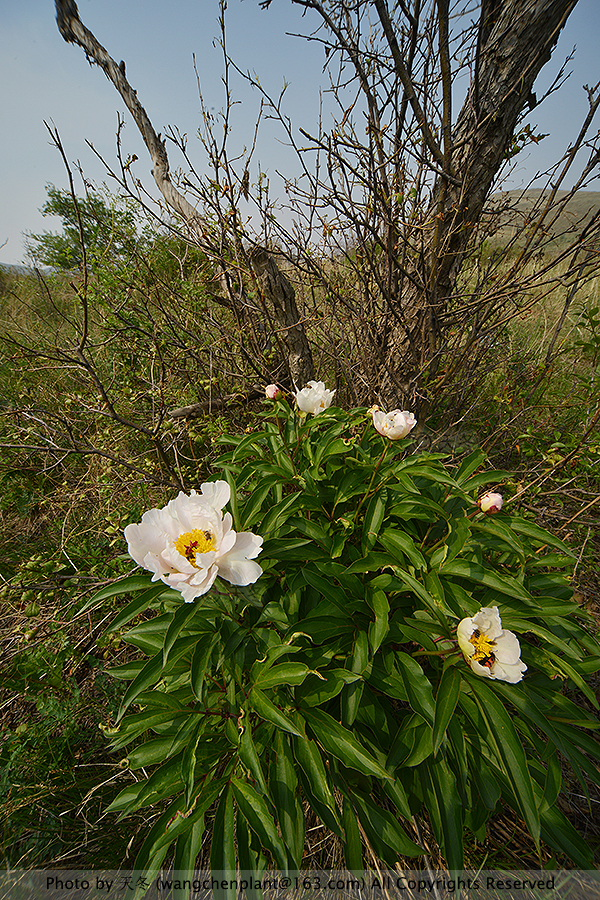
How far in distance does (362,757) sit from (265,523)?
0.58 meters

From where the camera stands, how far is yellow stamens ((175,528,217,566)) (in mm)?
895

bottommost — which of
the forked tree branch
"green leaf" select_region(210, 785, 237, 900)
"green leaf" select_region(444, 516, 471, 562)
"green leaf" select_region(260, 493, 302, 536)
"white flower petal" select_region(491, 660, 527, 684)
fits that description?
"green leaf" select_region(210, 785, 237, 900)

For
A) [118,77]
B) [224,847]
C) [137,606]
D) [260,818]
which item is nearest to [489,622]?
[260,818]

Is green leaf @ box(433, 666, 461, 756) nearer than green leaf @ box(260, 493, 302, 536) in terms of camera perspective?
Yes

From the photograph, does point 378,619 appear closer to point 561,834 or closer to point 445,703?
point 445,703

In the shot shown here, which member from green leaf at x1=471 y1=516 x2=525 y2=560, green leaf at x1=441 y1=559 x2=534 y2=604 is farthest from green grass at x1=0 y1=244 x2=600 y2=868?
green leaf at x1=441 y1=559 x2=534 y2=604

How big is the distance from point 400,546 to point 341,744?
0.50m

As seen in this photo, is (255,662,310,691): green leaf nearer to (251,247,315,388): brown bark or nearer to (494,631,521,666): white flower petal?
(494,631,521,666): white flower petal

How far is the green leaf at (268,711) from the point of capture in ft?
2.66

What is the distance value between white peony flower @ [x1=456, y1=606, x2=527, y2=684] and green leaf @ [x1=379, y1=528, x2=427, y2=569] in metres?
0.20

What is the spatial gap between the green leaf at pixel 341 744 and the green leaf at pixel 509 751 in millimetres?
253

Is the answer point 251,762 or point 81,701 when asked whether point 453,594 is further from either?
point 81,701

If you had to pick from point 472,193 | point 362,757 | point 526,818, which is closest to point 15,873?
point 362,757

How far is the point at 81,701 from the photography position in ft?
5.11
